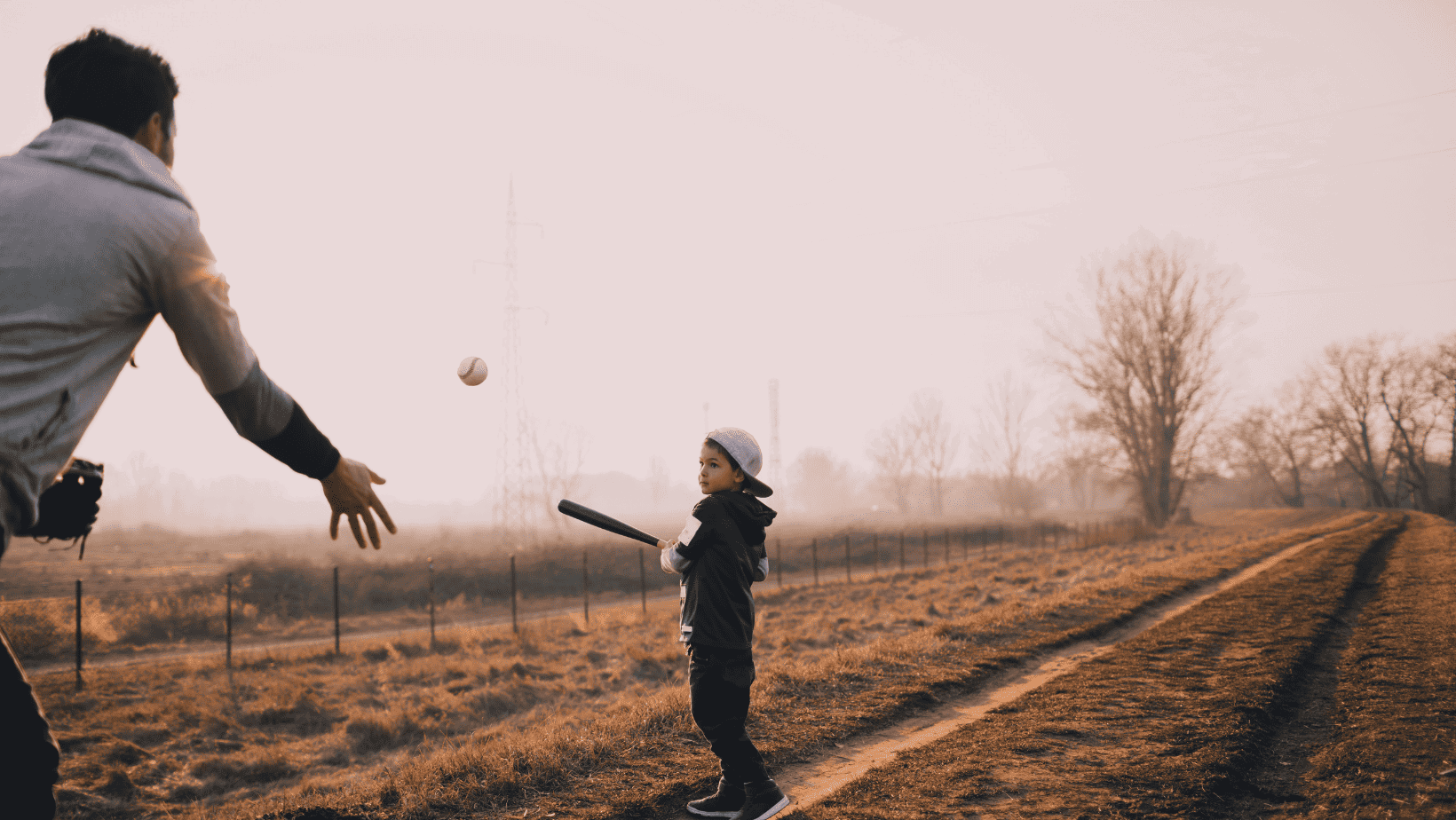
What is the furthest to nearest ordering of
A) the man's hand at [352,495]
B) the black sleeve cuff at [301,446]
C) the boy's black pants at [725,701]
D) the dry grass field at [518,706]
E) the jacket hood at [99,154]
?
1. the dry grass field at [518,706]
2. the boy's black pants at [725,701]
3. the man's hand at [352,495]
4. the black sleeve cuff at [301,446]
5. the jacket hood at [99,154]

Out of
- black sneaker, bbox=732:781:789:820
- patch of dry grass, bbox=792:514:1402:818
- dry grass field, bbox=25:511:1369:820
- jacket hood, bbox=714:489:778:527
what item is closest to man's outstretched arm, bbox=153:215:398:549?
jacket hood, bbox=714:489:778:527

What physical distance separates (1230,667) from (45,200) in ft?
30.6

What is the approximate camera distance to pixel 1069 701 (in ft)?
21.4

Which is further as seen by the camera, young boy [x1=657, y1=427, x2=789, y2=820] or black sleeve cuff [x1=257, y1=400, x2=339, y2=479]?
young boy [x1=657, y1=427, x2=789, y2=820]

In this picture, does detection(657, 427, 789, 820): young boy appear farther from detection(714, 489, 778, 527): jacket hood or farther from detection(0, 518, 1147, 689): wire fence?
detection(0, 518, 1147, 689): wire fence

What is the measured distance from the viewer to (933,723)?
6316mm

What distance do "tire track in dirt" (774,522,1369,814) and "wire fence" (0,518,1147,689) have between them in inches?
443

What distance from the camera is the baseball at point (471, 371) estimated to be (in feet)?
21.4

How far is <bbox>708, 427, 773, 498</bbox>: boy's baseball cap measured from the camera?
4230 mm

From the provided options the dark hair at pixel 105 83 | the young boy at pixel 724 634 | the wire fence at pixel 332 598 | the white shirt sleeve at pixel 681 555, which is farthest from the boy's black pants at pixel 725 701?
the wire fence at pixel 332 598

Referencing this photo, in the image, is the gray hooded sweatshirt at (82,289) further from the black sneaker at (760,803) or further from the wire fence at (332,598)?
the wire fence at (332,598)

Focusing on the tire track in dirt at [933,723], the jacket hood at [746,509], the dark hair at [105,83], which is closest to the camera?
the dark hair at [105,83]

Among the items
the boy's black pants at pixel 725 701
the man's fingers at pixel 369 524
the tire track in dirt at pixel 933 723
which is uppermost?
the man's fingers at pixel 369 524

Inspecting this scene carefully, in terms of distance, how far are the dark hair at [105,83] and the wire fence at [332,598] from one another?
14.7m
